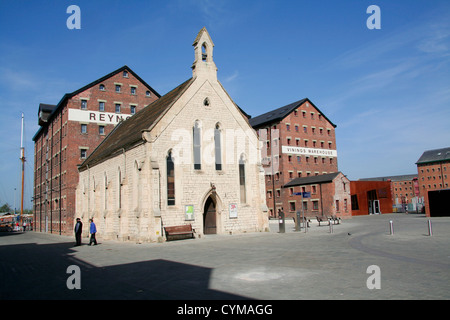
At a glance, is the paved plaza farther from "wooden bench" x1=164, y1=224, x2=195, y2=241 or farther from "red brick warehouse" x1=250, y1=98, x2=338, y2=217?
"red brick warehouse" x1=250, y1=98, x2=338, y2=217

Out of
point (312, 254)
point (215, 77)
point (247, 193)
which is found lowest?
point (312, 254)

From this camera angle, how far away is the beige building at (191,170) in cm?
2203

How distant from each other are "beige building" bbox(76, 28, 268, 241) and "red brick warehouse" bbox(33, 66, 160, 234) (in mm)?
10642

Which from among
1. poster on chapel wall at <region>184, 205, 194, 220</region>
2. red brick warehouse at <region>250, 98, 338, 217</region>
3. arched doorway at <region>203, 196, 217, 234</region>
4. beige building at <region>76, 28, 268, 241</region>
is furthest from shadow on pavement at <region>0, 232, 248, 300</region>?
red brick warehouse at <region>250, 98, 338, 217</region>

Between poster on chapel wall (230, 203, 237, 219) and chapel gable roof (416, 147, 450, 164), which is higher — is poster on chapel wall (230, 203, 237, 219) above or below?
below

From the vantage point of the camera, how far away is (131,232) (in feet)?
75.9

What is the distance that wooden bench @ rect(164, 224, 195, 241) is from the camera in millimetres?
21375

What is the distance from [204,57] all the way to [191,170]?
898 centimetres

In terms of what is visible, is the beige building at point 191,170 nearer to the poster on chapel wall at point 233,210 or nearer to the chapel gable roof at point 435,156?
the poster on chapel wall at point 233,210

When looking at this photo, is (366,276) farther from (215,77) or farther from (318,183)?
(318,183)

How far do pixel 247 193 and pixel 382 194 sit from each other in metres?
41.8

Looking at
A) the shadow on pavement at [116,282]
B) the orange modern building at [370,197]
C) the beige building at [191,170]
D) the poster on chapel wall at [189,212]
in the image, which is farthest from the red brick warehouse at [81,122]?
the orange modern building at [370,197]

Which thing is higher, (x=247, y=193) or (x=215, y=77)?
(x=215, y=77)
